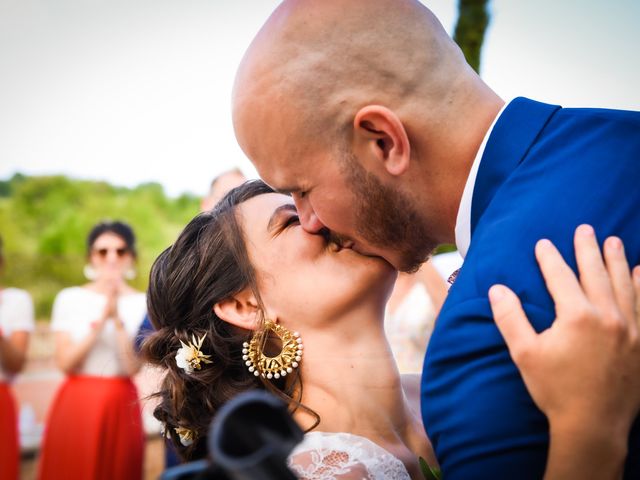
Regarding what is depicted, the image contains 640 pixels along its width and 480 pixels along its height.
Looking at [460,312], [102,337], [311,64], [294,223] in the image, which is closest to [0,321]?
[102,337]

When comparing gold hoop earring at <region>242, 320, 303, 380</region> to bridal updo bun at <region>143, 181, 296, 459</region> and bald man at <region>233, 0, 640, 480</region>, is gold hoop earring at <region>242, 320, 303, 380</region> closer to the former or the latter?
bridal updo bun at <region>143, 181, 296, 459</region>

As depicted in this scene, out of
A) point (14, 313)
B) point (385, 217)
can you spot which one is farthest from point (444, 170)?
point (14, 313)

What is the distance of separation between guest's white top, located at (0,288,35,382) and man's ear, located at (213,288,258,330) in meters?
4.10

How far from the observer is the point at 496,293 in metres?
1.42

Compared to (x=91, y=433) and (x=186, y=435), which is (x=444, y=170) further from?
(x=91, y=433)

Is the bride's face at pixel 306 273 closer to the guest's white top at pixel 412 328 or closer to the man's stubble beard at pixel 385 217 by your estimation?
the man's stubble beard at pixel 385 217

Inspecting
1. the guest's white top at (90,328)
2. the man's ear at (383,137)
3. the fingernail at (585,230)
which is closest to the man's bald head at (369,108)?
the man's ear at (383,137)

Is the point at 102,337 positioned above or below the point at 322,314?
below

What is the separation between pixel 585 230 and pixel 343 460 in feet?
4.22

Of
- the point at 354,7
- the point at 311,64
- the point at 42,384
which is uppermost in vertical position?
the point at 354,7

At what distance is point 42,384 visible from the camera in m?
14.9

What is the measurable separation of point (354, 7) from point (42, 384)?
50.5 ft

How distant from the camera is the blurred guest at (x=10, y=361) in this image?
5.77 metres

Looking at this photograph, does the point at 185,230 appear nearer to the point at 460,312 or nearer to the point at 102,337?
the point at 460,312
